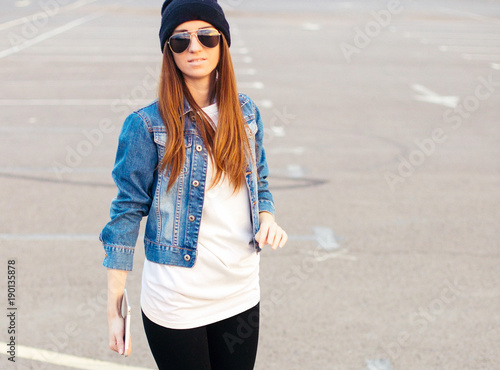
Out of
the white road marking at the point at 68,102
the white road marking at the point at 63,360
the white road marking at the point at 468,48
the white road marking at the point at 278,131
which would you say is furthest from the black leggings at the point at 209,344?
the white road marking at the point at 468,48

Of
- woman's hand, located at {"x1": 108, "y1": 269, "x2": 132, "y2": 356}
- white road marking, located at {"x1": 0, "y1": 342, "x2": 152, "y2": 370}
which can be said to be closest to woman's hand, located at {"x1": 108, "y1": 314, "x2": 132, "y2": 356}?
woman's hand, located at {"x1": 108, "y1": 269, "x2": 132, "y2": 356}

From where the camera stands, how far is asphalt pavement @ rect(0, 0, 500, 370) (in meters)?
4.37

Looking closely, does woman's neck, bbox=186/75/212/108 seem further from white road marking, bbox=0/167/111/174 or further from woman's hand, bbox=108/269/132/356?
white road marking, bbox=0/167/111/174

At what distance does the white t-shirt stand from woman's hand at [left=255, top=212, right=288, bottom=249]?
1.8 inches

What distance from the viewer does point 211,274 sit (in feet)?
8.05

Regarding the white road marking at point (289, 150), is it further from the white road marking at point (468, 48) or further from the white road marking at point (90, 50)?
the white road marking at point (468, 48)

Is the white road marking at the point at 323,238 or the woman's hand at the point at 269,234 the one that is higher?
the woman's hand at the point at 269,234

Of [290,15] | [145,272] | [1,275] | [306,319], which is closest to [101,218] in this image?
[1,275]

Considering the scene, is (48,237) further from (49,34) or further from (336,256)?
(49,34)

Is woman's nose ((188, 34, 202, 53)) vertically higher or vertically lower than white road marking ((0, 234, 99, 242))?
higher

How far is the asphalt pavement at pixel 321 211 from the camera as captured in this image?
437 centimetres

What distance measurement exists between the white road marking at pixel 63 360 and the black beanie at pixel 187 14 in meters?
2.23

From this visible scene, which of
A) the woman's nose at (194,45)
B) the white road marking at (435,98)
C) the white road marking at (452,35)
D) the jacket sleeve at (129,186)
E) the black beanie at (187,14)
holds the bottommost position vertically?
the white road marking at (452,35)

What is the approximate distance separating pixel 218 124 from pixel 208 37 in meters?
0.31
